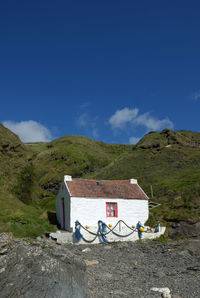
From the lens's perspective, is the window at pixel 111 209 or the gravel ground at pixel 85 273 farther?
the window at pixel 111 209

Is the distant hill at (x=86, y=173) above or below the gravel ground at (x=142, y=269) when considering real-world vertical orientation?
above

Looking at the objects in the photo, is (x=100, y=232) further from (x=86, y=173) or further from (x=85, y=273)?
(x=86, y=173)

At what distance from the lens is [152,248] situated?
1802cm

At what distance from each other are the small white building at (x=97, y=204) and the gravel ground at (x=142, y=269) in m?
3.36

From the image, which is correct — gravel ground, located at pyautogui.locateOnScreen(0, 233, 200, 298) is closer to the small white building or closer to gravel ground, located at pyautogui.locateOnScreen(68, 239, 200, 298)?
gravel ground, located at pyautogui.locateOnScreen(68, 239, 200, 298)

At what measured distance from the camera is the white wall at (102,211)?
71.8ft

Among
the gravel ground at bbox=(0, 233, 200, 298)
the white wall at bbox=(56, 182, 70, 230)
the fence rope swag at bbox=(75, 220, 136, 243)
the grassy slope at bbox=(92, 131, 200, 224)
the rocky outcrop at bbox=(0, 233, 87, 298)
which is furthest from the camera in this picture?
the grassy slope at bbox=(92, 131, 200, 224)

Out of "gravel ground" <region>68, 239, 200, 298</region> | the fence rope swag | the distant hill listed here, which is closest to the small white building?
the fence rope swag

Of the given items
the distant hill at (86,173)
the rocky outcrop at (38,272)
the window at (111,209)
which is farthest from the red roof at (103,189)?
the rocky outcrop at (38,272)

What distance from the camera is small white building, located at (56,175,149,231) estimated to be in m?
22.0

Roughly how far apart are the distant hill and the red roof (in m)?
3.01

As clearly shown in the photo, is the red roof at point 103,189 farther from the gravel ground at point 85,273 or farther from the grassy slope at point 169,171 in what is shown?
the gravel ground at point 85,273

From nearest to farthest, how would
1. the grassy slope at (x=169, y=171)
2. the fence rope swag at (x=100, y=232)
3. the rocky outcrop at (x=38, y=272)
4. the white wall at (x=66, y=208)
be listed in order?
the rocky outcrop at (x=38, y=272), the fence rope swag at (x=100, y=232), the white wall at (x=66, y=208), the grassy slope at (x=169, y=171)

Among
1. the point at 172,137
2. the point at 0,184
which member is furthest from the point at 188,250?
the point at 172,137
